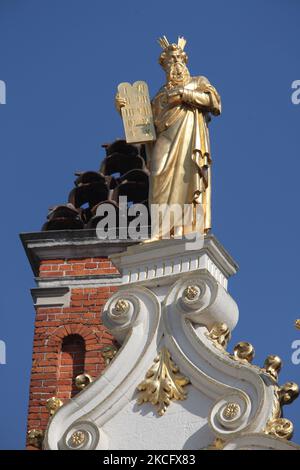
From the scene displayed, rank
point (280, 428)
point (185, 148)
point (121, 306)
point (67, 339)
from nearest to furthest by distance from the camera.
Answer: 1. point (280, 428)
2. point (121, 306)
3. point (185, 148)
4. point (67, 339)

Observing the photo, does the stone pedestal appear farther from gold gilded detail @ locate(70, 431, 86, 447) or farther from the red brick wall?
the red brick wall

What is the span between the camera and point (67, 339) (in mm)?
20172

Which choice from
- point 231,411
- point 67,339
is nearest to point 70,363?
point 67,339

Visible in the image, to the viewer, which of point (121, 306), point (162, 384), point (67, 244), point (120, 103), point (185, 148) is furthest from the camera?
point (67, 244)

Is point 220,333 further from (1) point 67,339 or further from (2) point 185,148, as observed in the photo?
(1) point 67,339

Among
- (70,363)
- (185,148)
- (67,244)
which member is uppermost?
(67,244)

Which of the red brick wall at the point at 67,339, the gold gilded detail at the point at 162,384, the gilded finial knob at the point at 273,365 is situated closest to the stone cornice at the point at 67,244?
the red brick wall at the point at 67,339

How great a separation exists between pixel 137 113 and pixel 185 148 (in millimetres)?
836

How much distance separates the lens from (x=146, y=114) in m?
17.8

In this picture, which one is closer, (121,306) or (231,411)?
(231,411)

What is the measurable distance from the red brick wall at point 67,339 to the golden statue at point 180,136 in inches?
123

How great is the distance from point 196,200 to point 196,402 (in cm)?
215

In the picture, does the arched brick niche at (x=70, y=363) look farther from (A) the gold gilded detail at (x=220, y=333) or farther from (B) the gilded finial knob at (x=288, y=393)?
(B) the gilded finial knob at (x=288, y=393)

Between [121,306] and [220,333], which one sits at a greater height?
[121,306]
